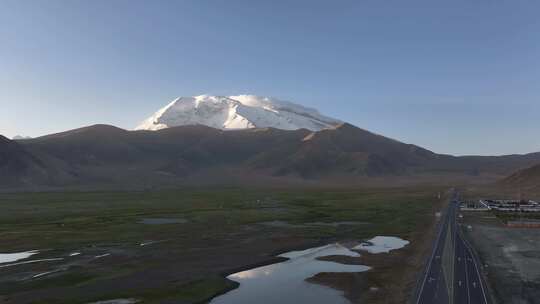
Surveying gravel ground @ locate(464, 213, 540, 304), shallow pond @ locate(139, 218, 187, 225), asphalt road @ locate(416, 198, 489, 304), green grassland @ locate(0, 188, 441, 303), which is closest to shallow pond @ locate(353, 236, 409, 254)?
green grassland @ locate(0, 188, 441, 303)

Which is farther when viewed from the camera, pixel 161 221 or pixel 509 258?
pixel 161 221

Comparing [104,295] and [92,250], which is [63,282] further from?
[92,250]

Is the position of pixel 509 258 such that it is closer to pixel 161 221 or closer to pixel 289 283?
pixel 289 283

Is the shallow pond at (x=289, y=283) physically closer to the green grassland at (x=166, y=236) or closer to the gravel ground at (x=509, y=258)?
the green grassland at (x=166, y=236)

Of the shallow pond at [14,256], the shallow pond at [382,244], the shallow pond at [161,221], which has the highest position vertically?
the shallow pond at [161,221]

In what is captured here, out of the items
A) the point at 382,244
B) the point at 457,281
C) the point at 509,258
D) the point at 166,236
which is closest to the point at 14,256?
the point at 166,236

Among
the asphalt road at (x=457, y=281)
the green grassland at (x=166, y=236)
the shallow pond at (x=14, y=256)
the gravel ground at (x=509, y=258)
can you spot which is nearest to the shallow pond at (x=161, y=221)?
the green grassland at (x=166, y=236)
